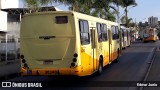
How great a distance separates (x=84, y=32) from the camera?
48.6ft

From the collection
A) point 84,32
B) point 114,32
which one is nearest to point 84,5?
point 114,32

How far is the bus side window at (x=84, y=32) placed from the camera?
14406 mm

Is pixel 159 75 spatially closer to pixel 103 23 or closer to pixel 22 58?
pixel 103 23

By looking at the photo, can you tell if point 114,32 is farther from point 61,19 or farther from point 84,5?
point 84,5

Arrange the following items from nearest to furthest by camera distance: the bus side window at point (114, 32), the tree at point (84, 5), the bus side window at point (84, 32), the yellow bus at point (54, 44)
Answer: the yellow bus at point (54, 44) < the bus side window at point (84, 32) < the bus side window at point (114, 32) < the tree at point (84, 5)

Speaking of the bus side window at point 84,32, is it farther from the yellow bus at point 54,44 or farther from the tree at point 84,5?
the tree at point 84,5

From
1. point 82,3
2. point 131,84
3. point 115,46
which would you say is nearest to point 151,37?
point 82,3

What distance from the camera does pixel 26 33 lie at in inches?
567

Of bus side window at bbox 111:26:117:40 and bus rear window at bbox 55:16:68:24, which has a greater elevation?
bus rear window at bbox 55:16:68:24

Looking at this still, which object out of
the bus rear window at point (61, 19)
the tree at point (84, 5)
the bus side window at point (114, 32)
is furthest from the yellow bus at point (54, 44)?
the tree at point (84, 5)

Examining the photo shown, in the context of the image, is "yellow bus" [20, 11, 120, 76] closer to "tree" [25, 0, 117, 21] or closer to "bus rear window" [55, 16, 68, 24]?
"bus rear window" [55, 16, 68, 24]

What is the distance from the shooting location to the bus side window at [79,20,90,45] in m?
14.4

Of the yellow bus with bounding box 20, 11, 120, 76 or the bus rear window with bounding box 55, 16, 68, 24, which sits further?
the bus rear window with bounding box 55, 16, 68, 24

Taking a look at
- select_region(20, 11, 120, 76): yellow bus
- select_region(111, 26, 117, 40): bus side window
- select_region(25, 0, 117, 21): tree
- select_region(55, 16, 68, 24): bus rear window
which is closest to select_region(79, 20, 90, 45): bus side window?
select_region(20, 11, 120, 76): yellow bus
